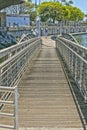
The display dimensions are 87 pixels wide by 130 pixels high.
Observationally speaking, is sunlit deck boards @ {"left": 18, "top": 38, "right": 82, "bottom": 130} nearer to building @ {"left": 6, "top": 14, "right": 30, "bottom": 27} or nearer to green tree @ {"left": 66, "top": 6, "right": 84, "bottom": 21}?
building @ {"left": 6, "top": 14, "right": 30, "bottom": 27}

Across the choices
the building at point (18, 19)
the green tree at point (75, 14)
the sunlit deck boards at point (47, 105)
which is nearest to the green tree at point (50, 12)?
the building at point (18, 19)

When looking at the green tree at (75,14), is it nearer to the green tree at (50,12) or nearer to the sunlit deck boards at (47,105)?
the green tree at (50,12)

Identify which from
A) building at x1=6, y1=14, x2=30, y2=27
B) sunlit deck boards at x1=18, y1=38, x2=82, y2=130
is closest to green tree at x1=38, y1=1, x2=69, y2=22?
building at x1=6, y1=14, x2=30, y2=27

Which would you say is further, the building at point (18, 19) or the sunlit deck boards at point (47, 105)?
the building at point (18, 19)

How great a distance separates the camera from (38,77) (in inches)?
451

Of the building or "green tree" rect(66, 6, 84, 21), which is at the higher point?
"green tree" rect(66, 6, 84, 21)

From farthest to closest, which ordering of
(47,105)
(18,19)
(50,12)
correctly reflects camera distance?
(50,12) < (18,19) < (47,105)

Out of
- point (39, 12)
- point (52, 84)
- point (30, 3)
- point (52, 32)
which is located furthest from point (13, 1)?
point (30, 3)

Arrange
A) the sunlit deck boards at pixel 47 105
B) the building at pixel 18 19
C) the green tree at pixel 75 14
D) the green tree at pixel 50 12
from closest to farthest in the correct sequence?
the sunlit deck boards at pixel 47 105 → the building at pixel 18 19 → the green tree at pixel 50 12 → the green tree at pixel 75 14

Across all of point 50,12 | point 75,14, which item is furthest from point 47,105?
point 75,14

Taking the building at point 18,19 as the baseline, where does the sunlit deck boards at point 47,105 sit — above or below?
below

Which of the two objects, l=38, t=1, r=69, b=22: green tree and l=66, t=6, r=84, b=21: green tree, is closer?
l=38, t=1, r=69, b=22: green tree

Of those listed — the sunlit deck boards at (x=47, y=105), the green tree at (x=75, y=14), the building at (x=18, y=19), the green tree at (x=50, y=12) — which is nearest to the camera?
the sunlit deck boards at (x=47, y=105)

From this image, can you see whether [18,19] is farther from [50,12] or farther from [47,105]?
[47,105]
